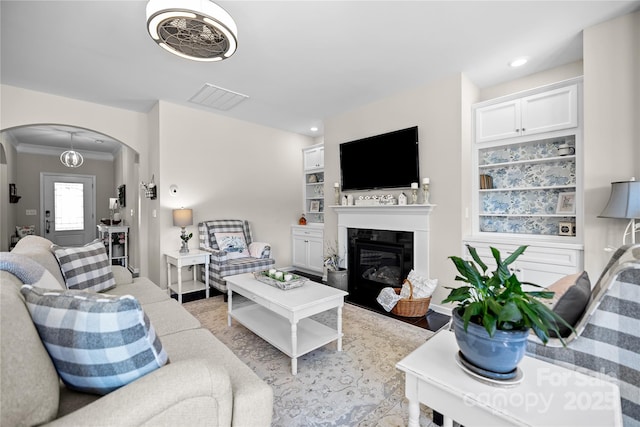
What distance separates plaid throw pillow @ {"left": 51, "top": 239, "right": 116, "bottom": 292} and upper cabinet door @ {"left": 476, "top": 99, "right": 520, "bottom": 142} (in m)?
3.85

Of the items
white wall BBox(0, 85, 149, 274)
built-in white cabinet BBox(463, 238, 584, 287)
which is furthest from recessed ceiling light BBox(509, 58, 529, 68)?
white wall BBox(0, 85, 149, 274)

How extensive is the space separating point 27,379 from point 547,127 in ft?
12.4

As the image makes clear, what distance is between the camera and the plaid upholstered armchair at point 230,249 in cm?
351

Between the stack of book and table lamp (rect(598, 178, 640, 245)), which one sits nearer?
table lamp (rect(598, 178, 640, 245))

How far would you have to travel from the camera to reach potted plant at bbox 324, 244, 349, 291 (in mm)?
3830

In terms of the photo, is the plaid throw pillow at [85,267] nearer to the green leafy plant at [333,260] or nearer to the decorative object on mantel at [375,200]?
the green leafy plant at [333,260]

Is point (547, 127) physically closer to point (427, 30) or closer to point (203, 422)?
point (427, 30)

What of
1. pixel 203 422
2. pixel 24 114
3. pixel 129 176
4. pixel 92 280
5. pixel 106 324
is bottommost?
pixel 203 422

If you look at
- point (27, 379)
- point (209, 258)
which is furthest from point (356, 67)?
point (27, 379)

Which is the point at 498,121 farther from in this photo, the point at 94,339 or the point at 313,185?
the point at 94,339

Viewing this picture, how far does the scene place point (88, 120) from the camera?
12.2 ft

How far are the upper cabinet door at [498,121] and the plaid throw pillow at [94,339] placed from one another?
11.3 feet

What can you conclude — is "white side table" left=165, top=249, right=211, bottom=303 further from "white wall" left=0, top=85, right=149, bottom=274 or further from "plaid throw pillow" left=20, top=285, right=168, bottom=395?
"plaid throw pillow" left=20, top=285, right=168, bottom=395

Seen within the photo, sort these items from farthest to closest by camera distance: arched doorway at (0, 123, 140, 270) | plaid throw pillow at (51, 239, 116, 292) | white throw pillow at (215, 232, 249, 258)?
arched doorway at (0, 123, 140, 270) → white throw pillow at (215, 232, 249, 258) → plaid throw pillow at (51, 239, 116, 292)
